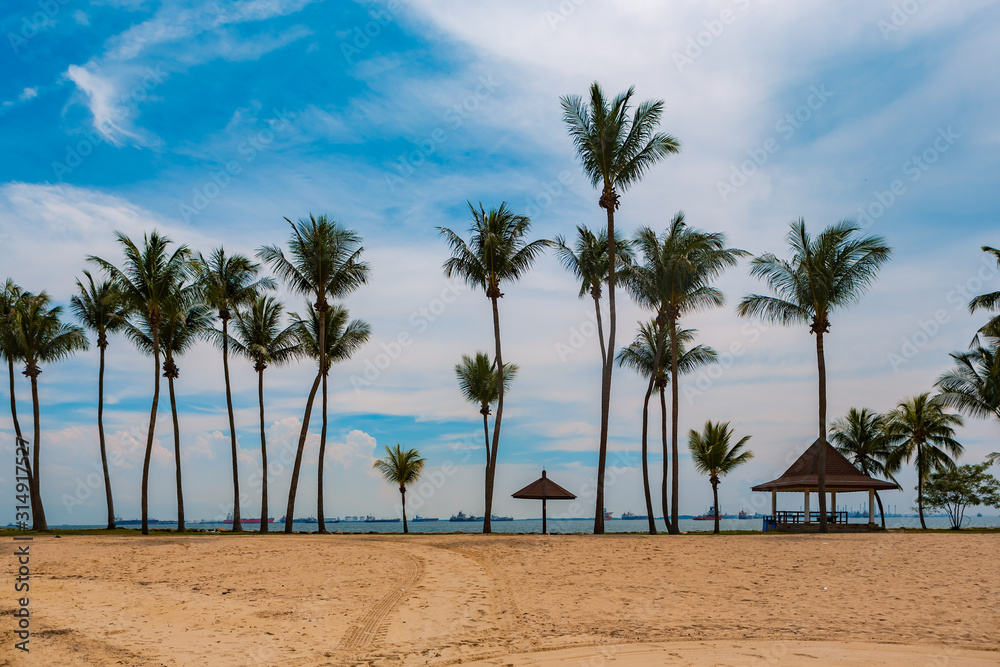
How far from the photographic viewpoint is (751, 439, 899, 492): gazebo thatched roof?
2903cm

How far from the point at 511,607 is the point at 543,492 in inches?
728

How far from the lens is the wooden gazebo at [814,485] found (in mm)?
28969

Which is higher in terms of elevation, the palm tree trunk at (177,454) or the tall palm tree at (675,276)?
the tall palm tree at (675,276)

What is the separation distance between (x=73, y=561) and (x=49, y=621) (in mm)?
6680

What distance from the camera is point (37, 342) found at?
29953mm

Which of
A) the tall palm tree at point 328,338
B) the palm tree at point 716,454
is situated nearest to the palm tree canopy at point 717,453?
the palm tree at point 716,454

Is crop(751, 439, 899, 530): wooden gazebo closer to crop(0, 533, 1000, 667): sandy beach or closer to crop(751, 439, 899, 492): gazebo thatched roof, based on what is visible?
crop(751, 439, 899, 492): gazebo thatched roof

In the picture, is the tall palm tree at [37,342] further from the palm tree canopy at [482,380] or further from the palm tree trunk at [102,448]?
the palm tree canopy at [482,380]

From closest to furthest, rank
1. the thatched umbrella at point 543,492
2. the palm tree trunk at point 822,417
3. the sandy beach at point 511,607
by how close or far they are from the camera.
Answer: the sandy beach at point 511,607
the palm tree trunk at point 822,417
the thatched umbrella at point 543,492

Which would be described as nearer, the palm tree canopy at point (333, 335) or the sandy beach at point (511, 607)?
the sandy beach at point (511, 607)

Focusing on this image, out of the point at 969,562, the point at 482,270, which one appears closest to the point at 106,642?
the point at 969,562

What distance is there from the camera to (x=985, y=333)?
94.3 ft

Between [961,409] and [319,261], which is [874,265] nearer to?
[961,409]

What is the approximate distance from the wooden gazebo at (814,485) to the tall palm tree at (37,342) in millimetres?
31422
